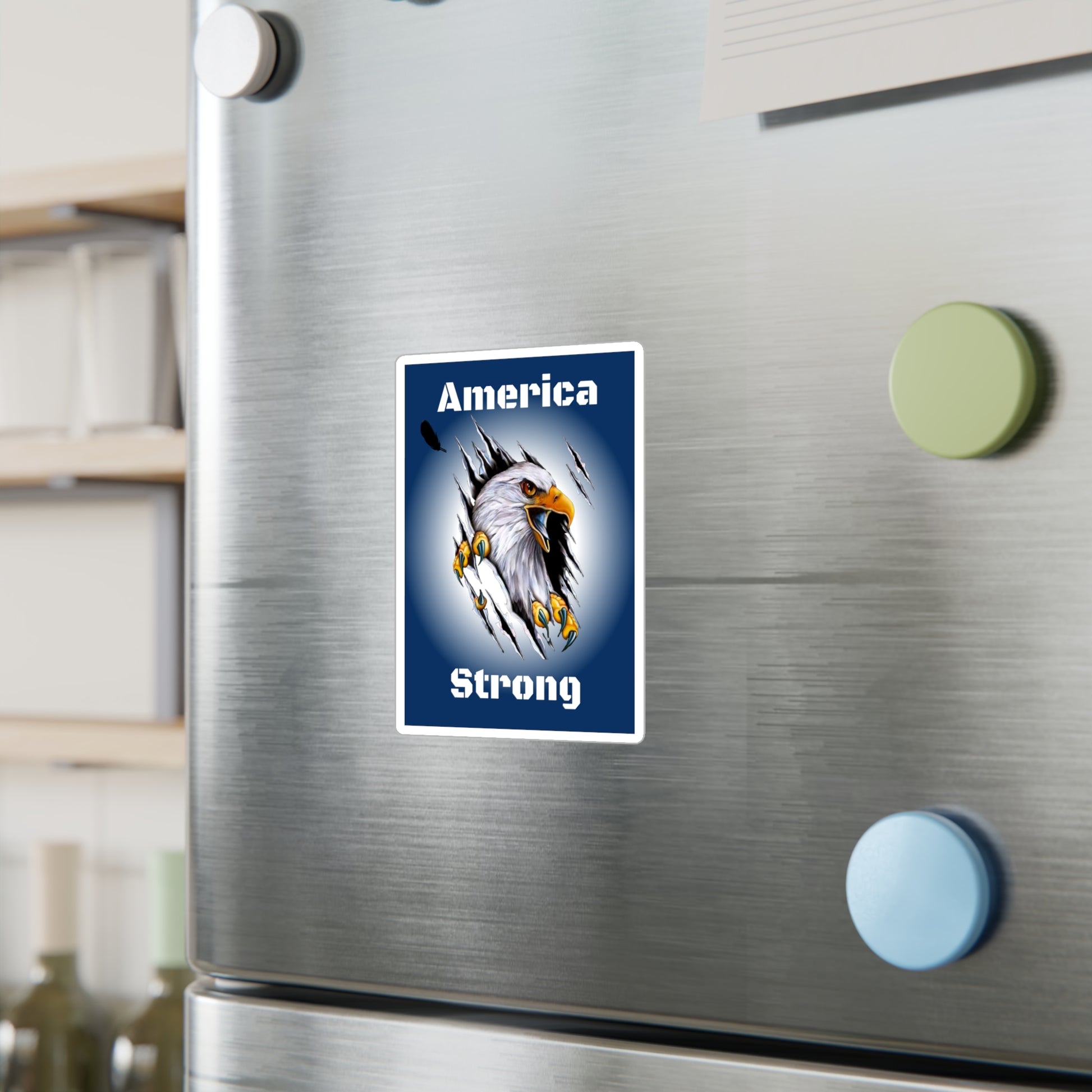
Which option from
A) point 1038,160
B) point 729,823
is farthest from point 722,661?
point 1038,160

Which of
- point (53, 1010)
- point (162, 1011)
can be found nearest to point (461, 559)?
point (162, 1011)

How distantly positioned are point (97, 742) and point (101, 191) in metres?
0.49

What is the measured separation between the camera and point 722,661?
444mm

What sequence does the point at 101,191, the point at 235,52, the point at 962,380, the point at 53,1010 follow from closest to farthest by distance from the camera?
the point at 962,380 → the point at 235,52 → the point at 101,191 → the point at 53,1010

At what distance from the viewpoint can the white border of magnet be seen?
0.46m

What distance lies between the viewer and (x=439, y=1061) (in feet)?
1.61

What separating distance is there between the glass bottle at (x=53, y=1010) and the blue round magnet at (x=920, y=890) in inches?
40.3

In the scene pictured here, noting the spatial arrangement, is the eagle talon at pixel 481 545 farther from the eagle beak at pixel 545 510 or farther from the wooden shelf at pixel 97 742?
the wooden shelf at pixel 97 742

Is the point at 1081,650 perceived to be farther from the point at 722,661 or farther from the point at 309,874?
the point at 309,874

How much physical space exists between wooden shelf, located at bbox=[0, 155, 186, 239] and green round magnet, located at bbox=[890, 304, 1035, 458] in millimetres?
803

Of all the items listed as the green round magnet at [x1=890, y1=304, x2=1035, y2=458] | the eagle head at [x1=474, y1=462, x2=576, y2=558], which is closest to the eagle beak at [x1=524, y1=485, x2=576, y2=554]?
the eagle head at [x1=474, y1=462, x2=576, y2=558]

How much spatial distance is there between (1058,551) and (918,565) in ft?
0.14

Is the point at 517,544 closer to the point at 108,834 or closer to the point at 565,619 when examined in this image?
the point at 565,619

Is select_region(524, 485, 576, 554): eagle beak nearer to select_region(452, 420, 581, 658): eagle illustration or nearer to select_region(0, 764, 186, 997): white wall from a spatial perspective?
select_region(452, 420, 581, 658): eagle illustration
